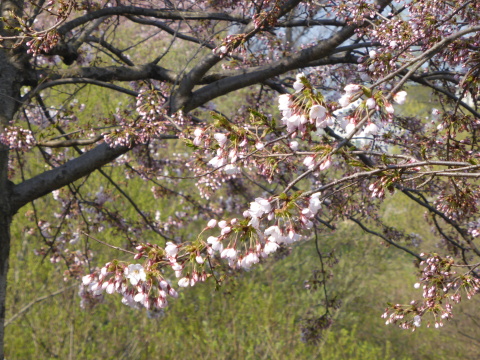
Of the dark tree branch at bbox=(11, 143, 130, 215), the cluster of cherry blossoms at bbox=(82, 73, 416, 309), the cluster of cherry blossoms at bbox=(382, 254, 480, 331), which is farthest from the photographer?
the dark tree branch at bbox=(11, 143, 130, 215)

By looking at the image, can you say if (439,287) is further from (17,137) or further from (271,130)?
(17,137)

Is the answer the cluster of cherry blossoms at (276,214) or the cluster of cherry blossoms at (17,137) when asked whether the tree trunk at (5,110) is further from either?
the cluster of cherry blossoms at (276,214)

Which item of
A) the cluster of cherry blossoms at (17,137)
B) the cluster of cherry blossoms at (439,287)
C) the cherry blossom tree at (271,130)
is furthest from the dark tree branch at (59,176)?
the cluster of cherry blossoms at (439,287)

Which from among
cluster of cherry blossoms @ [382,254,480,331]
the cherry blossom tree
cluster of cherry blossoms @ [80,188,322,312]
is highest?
the cherry blossom tree

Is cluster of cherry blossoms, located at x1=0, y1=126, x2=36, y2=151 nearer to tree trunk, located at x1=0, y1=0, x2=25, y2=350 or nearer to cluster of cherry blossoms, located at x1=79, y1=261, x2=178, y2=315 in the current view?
tree trunk, located at x1=0, y1=0, x2=25, y2=350

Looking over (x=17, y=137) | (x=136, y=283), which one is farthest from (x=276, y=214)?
(x=17, y=137)

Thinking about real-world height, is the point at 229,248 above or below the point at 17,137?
below

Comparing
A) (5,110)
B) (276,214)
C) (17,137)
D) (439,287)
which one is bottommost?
(439,287)

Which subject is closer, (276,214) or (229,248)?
(276,214)

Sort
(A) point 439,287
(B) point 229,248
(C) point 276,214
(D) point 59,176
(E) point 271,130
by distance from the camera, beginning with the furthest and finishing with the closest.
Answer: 1. (D) point 59,176
2. (A) point 439,287
3. (E) point 271,130
4. (B) point 229,248
5. (C) point 276,214

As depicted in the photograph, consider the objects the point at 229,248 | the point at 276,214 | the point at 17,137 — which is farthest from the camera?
the point at 17,137

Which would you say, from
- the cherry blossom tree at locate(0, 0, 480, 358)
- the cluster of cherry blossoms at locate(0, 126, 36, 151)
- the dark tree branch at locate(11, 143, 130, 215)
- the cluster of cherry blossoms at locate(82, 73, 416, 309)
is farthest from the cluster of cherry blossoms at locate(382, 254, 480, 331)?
the cluster of cherry blossoms at locate(0, 126, 36, 151)

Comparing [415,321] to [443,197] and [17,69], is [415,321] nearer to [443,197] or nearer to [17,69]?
[443,197]

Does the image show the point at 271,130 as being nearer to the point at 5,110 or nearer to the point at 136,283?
the point at 136,283
